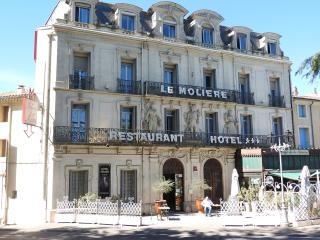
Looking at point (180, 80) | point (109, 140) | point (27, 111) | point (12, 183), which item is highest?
point (180, 80)

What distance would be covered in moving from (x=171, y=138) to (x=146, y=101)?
2.90m

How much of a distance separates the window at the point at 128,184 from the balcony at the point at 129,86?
511 cm

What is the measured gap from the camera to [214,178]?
87.1 ft

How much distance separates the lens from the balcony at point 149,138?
2237cm

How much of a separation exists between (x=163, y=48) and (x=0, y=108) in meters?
11.5

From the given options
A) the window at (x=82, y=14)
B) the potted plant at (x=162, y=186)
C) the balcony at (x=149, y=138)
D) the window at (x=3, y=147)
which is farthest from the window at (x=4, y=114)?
the potted plant at (x=162, y=186)

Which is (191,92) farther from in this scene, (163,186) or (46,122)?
(46,122)

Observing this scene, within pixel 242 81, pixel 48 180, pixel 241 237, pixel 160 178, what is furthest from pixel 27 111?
pixel 242 81

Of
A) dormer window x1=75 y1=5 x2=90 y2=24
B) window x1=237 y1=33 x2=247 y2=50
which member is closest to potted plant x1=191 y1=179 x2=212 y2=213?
window x1=237 y1=33 x2=247 y2=50

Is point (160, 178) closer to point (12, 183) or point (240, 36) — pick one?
point (12, 183)

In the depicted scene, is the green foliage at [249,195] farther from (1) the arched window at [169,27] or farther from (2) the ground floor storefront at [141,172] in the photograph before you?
(1) the arched window at [169,27]

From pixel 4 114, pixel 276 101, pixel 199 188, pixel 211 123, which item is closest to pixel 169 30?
pixel 211 123

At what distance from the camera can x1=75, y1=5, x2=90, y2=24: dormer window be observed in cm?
2423

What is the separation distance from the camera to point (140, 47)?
1007 inches
